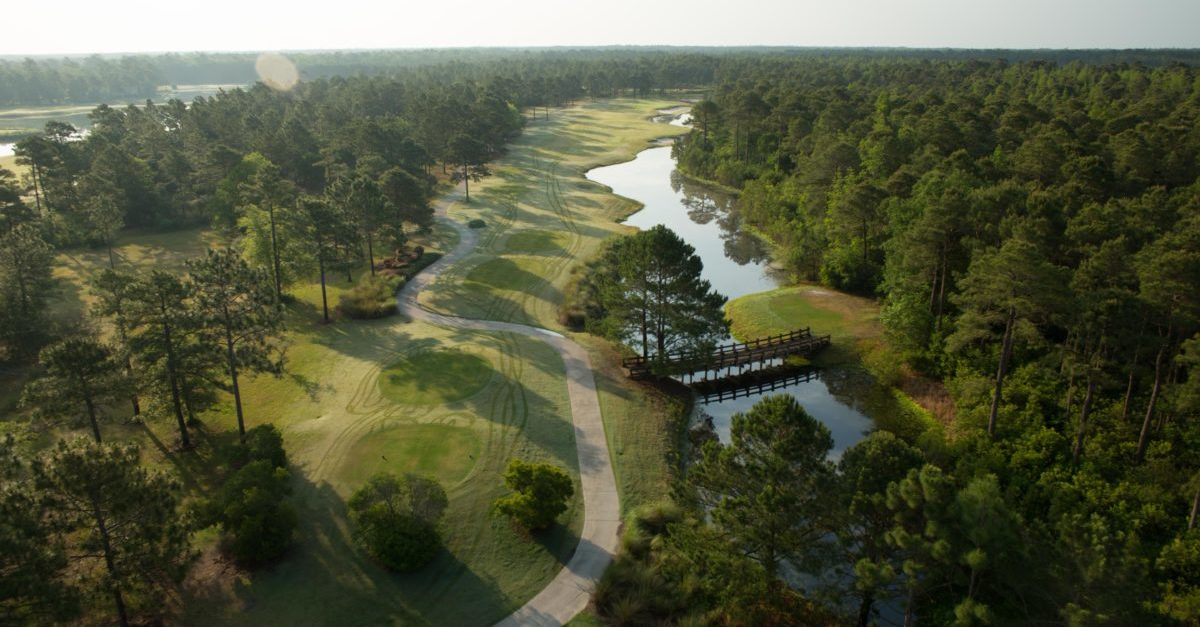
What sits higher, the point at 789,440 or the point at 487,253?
the point at 789,440

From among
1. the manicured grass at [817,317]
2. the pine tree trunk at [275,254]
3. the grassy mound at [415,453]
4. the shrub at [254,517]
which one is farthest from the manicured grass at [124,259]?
the manicured grass at [817,317]

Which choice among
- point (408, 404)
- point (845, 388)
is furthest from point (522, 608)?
point (845, 388)

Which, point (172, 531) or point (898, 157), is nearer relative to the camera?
point (172, 531)

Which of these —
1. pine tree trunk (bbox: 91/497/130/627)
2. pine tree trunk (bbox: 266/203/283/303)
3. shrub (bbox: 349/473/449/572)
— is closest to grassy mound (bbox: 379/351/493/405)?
shrub (bbox: 349/473/449/572)

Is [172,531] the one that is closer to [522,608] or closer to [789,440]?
[522,608]

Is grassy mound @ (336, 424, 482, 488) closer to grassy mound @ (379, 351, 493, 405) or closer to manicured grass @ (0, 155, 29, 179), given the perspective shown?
grassy mound @ (379, 351, 493, 405)

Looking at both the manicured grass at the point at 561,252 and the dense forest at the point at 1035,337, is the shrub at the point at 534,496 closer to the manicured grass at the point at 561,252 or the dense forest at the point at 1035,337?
the manicured grass at the point at 561,252


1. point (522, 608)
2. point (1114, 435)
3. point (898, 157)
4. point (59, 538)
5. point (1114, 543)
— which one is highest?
point (898, 157)

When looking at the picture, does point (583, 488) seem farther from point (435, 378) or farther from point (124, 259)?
point (124, 259)
